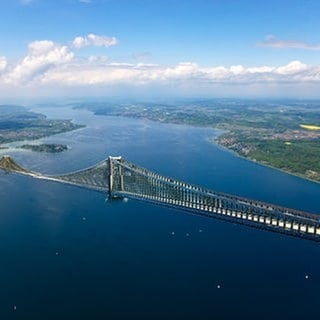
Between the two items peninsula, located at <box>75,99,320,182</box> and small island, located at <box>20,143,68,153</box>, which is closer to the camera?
peninsula, located at <box>75,99,320,182</box>

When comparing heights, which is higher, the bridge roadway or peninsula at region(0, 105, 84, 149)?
peninsula at region(0, 105, 84, 149)


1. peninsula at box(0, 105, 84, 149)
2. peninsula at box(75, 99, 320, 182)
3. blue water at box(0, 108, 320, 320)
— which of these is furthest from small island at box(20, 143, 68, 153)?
peninsula at box(75, 99, 320, 182)

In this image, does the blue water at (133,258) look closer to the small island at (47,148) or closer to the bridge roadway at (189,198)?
the bridge roadway at (189,198)

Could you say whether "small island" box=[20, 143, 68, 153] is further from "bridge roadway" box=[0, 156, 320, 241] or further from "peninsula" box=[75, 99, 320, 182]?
"peninsula" box=[75, 99, 320, 182]

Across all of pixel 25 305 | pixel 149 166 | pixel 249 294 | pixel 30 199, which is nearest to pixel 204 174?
pixel 149 166

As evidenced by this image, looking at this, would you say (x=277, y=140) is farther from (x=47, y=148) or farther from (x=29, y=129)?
(x=29, y=129)

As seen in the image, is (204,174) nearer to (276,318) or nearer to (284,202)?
(284,202)

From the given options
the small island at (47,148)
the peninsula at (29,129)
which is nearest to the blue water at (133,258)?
the small island at (47,148)
